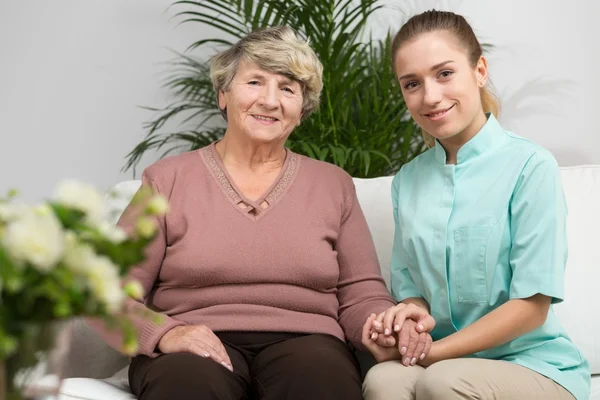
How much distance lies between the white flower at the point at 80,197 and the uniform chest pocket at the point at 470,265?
1081 mm

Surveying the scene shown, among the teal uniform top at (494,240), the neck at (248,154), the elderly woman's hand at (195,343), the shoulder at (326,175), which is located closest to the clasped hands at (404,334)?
the teal uniform top at (494,240)

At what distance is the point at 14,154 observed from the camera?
10.3 ft

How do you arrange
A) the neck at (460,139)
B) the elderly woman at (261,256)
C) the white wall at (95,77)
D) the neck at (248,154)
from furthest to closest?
the white wall at (95,77), the neck at (248,154), the neck at (460,139), the elderly woman at (261,256)

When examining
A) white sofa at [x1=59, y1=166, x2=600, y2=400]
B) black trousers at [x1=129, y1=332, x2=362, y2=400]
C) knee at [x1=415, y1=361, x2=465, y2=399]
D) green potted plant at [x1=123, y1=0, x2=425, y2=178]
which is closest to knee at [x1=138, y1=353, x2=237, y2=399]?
black trousers at [x1=129, y1=332, x2=362, y2=400]

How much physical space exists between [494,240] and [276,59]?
0.71 metres

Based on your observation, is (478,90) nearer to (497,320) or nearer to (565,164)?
(497,320)

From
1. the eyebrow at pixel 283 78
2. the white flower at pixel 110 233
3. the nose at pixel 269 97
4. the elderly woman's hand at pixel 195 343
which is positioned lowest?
the elderly woman's hand at pixel 195 343

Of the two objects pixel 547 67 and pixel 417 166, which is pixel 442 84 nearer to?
pixel 417 166

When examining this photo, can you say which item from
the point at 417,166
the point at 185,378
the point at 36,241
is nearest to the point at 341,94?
the point at 417,166

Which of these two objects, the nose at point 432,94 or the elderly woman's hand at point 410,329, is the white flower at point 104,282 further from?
the nose at point 432,94

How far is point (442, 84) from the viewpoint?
1744mm

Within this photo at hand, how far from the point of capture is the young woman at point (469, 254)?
Result: 1.59m

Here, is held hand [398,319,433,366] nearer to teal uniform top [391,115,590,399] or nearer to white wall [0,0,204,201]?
teal uniform top [391,115,590,399]

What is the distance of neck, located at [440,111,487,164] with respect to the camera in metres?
1.79
